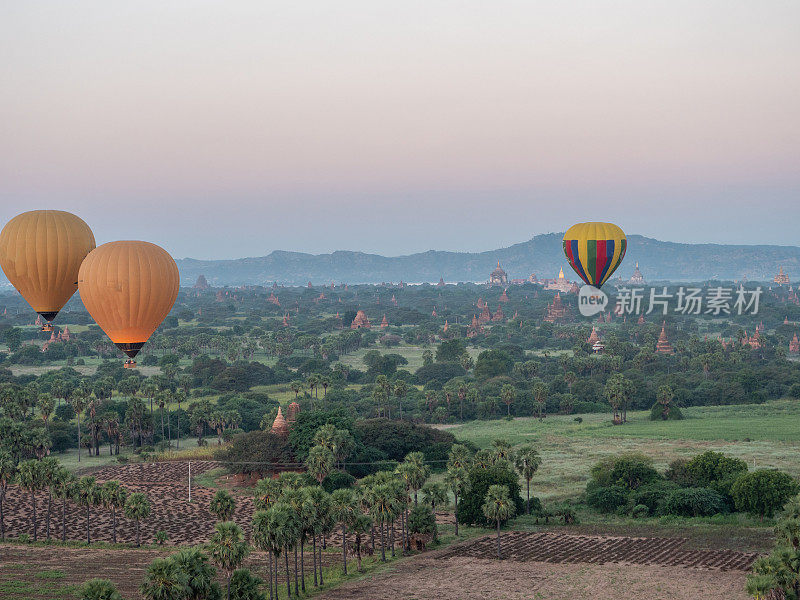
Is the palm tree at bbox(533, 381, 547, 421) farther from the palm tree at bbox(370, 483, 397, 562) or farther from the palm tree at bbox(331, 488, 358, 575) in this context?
the palm tree at bbox(331, 488, 358, 575)

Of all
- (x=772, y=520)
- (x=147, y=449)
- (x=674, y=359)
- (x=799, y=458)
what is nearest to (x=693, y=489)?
(x=772, y=520)

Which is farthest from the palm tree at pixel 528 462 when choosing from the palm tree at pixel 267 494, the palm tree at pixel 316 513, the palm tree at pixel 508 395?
the palm tree at pixel 508 395

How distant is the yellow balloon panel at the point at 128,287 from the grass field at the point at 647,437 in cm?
3400

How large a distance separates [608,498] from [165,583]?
1299 inches

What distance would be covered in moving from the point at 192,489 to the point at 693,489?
3691 centimetres

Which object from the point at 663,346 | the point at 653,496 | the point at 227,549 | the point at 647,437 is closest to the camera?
the point at 227,549

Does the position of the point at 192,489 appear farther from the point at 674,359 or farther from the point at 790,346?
the point at 790,346

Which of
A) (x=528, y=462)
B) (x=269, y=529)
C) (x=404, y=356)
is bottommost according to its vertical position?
(x=404, y=356)

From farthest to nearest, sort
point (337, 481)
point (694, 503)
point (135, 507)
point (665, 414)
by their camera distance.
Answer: point (665, 414)
point (337, 481)
point (694, 503)
point (135, 507)

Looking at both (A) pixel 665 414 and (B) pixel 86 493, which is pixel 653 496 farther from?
(A) pixel 665 414

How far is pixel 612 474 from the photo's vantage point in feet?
201

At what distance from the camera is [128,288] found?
37531mm

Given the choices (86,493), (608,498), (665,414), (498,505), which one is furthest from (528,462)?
(665,414)

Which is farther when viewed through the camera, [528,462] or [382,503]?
[528,462]
